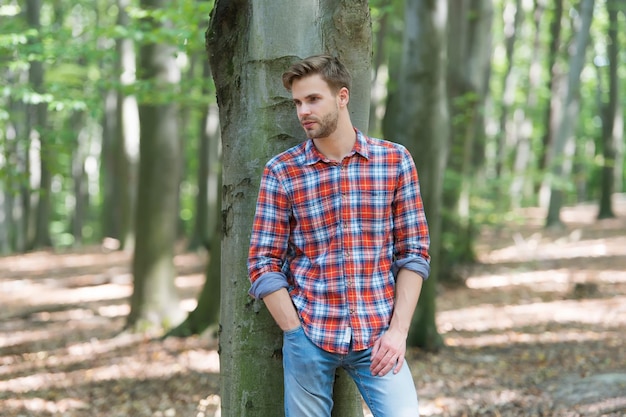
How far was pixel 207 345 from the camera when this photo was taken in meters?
8.38

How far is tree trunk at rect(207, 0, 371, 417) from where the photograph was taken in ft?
10.5

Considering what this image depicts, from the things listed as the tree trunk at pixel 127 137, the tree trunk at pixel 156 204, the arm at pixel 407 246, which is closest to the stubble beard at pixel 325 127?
the arm at pixel 407 246

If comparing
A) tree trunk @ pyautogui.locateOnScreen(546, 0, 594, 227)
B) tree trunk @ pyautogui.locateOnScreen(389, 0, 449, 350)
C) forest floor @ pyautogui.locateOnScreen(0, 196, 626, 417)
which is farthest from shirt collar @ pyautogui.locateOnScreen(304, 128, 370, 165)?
tree trunk @ pyautogui.locateOnScreen(546, 0, 594, 227)

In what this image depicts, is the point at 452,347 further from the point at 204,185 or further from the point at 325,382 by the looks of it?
the point at 204,185

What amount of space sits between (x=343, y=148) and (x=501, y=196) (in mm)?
11327

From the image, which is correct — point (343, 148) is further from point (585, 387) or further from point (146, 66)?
point (146, 66)

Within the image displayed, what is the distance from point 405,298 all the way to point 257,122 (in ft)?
3.63

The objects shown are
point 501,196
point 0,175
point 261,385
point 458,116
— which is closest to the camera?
point 261,385

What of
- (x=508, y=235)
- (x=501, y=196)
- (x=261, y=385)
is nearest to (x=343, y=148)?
(x=261, y=385)

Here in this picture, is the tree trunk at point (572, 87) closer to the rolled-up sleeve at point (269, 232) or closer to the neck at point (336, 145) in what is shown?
the neck at point (336, 145)

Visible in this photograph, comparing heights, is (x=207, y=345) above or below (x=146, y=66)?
below

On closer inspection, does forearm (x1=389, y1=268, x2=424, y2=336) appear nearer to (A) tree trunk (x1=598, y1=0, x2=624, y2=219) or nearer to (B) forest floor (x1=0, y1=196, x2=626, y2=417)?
(B) forest floor (x1=0, y1=196, x2=626, y2=417)

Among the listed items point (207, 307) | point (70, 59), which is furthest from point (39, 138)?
point (207, 307)

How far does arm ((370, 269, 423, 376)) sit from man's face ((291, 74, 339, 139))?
27.5 inches
